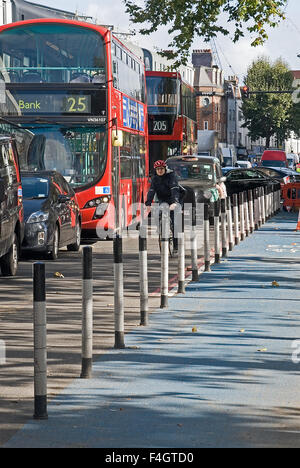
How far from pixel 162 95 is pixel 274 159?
4759 centimetres

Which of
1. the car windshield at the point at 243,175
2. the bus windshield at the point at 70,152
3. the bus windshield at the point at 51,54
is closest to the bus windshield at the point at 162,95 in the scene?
the car windshield at the point at 243,175

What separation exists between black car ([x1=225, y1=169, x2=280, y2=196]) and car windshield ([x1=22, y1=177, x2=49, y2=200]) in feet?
70.3

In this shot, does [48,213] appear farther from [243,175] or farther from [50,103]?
[243,175]

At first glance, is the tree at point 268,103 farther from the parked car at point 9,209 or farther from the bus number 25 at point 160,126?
the parked car at point 9,209

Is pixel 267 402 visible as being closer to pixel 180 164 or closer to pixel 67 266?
pixel 67 266

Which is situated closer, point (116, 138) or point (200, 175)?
point (116, 138)

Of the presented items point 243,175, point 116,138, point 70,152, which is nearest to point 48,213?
point 70,152

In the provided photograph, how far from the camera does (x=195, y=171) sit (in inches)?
1191

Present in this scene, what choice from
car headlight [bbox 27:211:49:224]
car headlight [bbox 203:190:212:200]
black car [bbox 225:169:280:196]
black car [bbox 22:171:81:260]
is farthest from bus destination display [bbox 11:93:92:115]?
black car [bbox 225:169:280:196]

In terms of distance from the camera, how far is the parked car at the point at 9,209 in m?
16.4

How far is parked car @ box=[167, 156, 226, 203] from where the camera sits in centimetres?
2941

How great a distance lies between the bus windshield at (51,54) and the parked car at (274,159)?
57.8 meters

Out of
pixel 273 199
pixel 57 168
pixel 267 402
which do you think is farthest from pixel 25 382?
pixel 273 199

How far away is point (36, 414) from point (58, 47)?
17517mm
